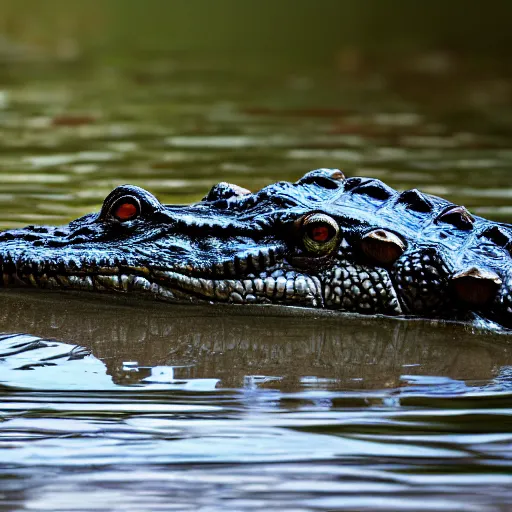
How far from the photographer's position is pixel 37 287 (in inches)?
215

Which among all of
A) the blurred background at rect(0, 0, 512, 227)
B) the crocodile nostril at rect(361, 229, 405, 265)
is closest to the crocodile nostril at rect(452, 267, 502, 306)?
the crocodile nostril at rect(361, 229, 405, 265)

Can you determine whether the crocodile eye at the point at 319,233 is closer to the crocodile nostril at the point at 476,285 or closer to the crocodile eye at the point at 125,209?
the crocodile nostril at the point at 476,285

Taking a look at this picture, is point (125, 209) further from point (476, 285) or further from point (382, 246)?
point (476, 285)

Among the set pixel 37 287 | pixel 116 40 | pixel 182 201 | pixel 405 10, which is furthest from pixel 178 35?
pixel 37 287

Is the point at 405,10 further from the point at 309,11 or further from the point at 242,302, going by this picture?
the point at 242,302

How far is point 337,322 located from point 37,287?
4.96ft

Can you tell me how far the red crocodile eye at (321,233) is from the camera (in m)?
5.26

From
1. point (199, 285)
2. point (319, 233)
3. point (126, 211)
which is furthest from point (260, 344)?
point (126, 211)

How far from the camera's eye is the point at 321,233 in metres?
5.28

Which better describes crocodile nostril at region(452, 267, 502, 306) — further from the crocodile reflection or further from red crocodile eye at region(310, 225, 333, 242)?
red crocodile eye at region(310, 225, 333, 242)

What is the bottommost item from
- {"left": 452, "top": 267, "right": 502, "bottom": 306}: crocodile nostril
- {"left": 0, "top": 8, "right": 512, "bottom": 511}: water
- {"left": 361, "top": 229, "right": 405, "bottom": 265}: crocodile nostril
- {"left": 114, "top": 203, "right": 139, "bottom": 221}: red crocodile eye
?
{"left": 0, "top": 8, "right": 512, "bottom": 511}: water

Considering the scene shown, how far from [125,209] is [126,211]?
0.01 meters

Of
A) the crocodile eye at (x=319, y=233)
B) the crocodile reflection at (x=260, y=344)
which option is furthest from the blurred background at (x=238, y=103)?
the crocodile eye at (x=319, y=233)

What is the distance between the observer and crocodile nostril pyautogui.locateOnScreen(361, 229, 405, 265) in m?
5.24
